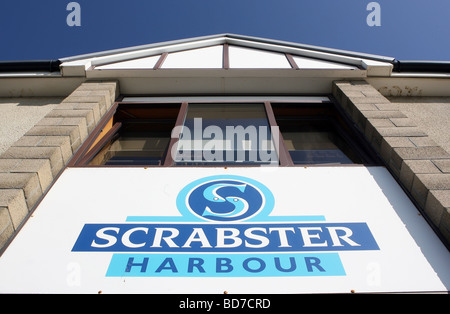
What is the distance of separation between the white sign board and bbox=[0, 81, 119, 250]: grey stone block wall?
121 millimetres

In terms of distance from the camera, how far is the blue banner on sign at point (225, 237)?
2461 mm

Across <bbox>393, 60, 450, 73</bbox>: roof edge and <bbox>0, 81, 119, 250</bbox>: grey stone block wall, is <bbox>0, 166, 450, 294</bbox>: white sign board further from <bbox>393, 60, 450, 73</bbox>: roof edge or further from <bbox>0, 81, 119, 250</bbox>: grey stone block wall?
<bbox>393, 60, 450, 73</bbox>: roof edge

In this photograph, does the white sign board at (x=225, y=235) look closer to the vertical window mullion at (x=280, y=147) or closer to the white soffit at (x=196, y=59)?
the vertical window mullion at (x=280, y=147)

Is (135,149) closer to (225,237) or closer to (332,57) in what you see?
Answer: (225,237)

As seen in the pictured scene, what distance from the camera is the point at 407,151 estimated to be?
330 cm

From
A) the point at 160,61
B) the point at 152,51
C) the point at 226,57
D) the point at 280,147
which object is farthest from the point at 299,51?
the point at 280,147

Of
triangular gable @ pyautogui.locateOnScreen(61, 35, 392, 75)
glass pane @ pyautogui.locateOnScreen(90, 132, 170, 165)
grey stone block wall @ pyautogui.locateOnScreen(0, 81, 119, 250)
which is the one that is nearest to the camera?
grey stone block wall @ pyautogui.locateOnScreen(0, 81, 119, 250)

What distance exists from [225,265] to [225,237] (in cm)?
28

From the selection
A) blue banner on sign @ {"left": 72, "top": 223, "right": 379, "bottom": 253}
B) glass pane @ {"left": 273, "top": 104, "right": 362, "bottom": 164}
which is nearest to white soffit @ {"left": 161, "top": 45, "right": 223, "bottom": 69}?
glass pane @ {"left": 273, "top": 104, "right": 362, "bottom": 164}

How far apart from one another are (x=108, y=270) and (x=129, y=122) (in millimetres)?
2932

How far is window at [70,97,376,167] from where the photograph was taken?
386 cm

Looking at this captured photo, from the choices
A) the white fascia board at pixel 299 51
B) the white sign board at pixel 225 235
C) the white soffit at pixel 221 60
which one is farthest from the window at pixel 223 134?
the white fascia board at pixel 299 51

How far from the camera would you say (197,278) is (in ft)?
7.29

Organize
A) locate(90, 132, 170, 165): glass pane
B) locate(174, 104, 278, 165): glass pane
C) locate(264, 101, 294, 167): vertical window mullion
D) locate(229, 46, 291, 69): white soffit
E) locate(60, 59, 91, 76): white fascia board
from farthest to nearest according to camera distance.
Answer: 1. locate(229, 46, 291, 69): white soffit
2. locate(60, 59, 91, 76): white fascia board
3. locate(90, 132, 170, 165): glass pane
4. locate(174, 104, 278, 165): glass pane
5. locate(264, 101, 294, 167): vertical window mullion
